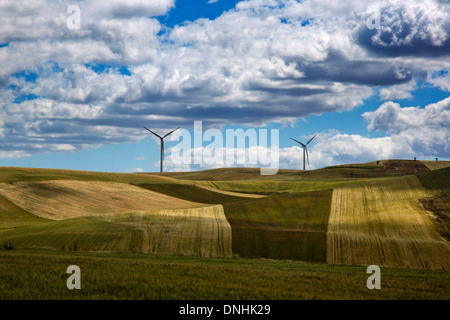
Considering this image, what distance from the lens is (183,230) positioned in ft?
151

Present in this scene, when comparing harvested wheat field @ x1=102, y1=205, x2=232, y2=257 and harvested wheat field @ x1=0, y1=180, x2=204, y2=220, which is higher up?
harvested wheat field @ x1=0, y1=180, x2=204, y2=220

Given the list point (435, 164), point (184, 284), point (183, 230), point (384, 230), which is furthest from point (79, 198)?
point (435, 164)

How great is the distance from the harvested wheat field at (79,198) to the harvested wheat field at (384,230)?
22814 mm

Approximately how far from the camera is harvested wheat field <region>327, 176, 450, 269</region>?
38812mm

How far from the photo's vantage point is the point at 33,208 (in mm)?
59844

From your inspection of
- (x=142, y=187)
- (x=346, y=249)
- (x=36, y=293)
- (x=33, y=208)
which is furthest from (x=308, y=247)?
(x=142, y=187)

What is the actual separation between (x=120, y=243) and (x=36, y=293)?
23.3 meters

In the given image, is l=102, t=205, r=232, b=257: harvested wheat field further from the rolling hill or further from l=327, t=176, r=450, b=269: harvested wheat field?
l=327, t=176, r=450, b=269: harvested wheat field

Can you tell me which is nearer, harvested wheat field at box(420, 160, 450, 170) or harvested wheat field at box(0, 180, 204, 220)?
harvested wheat field at box(0, 180, 204, 220)

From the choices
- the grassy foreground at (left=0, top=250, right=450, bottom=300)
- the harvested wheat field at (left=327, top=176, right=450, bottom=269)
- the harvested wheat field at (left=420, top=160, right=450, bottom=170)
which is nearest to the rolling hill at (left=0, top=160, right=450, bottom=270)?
the harvested wheat field at (left=327, top=176, right=450, bottom=269)

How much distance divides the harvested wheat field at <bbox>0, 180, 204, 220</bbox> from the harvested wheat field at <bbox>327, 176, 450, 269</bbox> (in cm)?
2281

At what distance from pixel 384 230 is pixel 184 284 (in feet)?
107

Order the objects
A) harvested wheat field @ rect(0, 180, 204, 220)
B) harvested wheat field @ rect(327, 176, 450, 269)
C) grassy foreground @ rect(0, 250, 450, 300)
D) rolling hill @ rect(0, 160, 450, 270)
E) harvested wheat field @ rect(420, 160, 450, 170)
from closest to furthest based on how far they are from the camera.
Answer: grassy foreground @ rect(0, 250, 450, 300) → harvested wheat field @ rect(327, 176, 450, 269) → rolling hill @ rect(0, 160, 450, 270) → harvested wheat field @ rect(0, 180, 204, 220) → harvested wheat field @ rect(420, 160, 450, 170)
